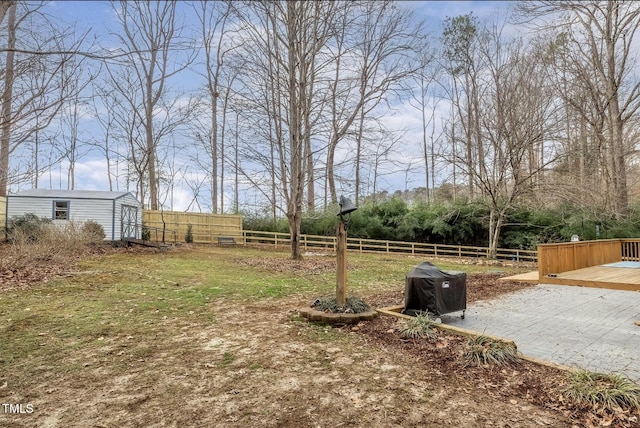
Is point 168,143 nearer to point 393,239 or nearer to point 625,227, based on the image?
point 393,239

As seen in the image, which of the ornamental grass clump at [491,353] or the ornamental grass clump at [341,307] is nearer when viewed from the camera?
the ornamental grass clump at [491,353]

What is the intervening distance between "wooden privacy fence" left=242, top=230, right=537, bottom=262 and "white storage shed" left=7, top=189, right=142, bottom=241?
6326 mm

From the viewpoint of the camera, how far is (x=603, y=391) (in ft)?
8.91

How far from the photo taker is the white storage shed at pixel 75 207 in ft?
52.6

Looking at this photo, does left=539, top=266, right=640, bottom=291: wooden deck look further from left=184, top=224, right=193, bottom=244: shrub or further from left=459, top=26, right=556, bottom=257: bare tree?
left=184, top=224, right=193, bottom=244: shrub

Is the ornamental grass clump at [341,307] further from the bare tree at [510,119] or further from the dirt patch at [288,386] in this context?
the bare tree at [510,119]

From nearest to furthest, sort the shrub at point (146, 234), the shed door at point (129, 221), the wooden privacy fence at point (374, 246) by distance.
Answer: the shed door at point (129, 221) < the wooden privacy fence at point (374, 246) < the shrub at point (146, 234)

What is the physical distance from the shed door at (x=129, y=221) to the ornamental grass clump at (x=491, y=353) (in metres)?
17.1

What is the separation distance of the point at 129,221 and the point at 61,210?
274 cm

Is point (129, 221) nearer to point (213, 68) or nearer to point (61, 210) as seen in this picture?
point (61, 210)

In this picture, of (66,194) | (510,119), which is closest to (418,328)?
(510,119)

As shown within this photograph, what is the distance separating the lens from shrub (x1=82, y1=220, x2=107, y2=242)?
41.8ft

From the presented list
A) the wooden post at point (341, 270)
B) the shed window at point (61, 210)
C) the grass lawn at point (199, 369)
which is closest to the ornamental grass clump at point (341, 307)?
the wooden post at point (341, 270)

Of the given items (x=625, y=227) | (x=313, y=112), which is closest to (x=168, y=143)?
(x=313, y=112)
